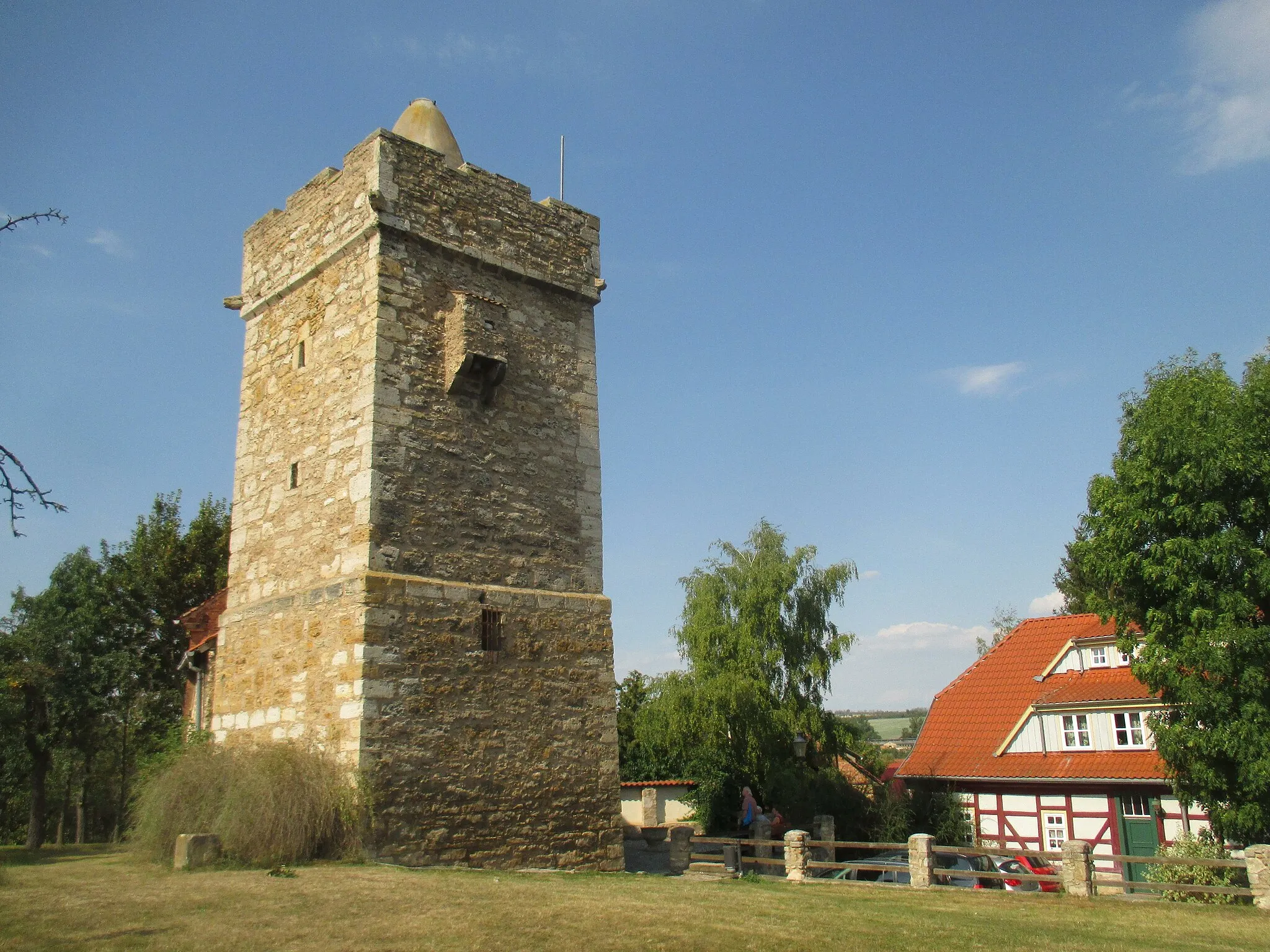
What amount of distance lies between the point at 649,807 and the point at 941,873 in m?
14.8

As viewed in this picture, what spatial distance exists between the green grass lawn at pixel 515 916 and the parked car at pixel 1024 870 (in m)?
4.32

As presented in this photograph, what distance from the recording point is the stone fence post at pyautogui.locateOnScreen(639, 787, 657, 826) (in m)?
25.7

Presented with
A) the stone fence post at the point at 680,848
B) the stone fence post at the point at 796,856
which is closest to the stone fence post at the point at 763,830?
the stone fence post at the point at 680,848

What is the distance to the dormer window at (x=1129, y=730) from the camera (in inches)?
750

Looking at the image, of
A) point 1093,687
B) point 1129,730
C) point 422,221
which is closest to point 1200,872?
point 1129,730

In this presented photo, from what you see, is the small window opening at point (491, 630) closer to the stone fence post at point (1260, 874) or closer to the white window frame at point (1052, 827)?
the stone fence post at point (1260, 874)

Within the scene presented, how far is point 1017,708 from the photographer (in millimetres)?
21844

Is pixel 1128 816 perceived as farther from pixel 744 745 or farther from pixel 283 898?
pixel 283 898

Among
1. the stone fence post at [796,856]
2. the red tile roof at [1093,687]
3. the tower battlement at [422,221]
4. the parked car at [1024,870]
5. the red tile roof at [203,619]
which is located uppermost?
the tower battlement at [422,221]

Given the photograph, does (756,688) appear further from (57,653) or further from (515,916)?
(57,653)

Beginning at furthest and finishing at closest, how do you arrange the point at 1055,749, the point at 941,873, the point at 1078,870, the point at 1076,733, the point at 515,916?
the point at 1055,749
the point at 1076,733
the point at 941,873
the point at 1078,870
the point at 515,916

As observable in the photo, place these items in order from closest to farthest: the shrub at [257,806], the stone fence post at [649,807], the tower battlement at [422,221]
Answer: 1. the shrub at [257,806]
2. the tower battlement at [422,221]
3. the stone fence post at [649,807]

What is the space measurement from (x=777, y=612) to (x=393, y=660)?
576 inches

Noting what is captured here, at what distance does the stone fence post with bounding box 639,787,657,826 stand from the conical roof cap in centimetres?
1792
